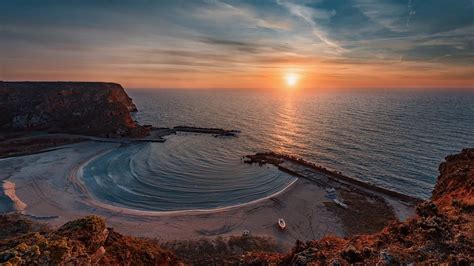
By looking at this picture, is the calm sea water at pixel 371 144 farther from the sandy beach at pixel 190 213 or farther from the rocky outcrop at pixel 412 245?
the rocky outcrop at pixel 412 245

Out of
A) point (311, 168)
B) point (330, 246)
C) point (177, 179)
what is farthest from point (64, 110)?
point (330, 246)

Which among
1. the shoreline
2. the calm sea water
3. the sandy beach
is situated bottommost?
the sandy beach

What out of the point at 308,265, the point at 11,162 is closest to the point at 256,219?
the point at 308,265

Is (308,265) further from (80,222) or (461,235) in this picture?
(80,222)

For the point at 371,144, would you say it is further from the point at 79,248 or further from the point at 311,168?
the point at 79,248

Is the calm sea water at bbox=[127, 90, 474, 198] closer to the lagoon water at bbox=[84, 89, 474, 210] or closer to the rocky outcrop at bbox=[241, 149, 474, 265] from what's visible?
the lagoon water at bbox=[84, 89, 474, 210]

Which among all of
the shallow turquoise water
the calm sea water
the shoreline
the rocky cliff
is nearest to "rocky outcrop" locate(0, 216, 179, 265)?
the rocky cliff

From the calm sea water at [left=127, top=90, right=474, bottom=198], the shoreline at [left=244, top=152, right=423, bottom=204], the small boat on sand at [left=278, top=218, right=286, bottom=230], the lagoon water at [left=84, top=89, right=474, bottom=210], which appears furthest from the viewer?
the calm sea water at [left=127, top=90, right=474, bottom=198]
